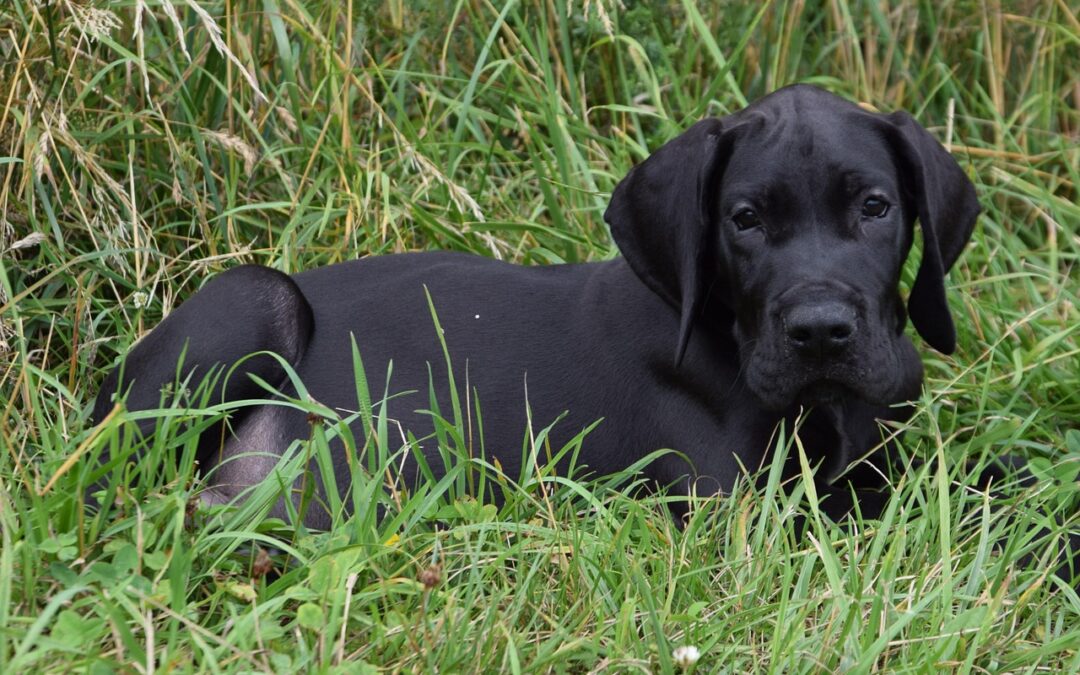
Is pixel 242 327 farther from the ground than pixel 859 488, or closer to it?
farther from the ground

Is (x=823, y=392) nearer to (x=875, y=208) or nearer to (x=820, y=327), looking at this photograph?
(x=820, y=327)

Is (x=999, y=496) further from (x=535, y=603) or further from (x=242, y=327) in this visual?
(x=242, y=327)

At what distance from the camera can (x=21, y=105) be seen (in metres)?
4.30

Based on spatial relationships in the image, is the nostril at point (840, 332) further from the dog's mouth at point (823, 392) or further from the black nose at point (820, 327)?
the dog's mouth at point (823, 392)

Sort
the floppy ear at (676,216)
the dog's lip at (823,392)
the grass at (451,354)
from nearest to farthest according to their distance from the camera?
1. the grass at (451,354)
2. the dog's lip at (823,392)
3. the floppy ear at (676,216)

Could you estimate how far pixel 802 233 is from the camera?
130 inches

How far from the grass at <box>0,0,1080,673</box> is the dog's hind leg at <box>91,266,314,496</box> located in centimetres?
14

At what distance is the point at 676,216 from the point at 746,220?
0.55 feet

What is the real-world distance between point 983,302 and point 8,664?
316 centimetres

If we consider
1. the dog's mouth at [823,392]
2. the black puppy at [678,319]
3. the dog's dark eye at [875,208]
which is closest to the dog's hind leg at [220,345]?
the black puppy at [678,319]

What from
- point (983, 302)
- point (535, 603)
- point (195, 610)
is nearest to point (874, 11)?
point (983, 302)

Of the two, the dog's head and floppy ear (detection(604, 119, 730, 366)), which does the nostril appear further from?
floppy ear (detection(604, 119, 730, 366))

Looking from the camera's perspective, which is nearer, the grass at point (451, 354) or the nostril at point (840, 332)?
the grass at point (451, 354)

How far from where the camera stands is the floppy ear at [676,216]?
133 inches
